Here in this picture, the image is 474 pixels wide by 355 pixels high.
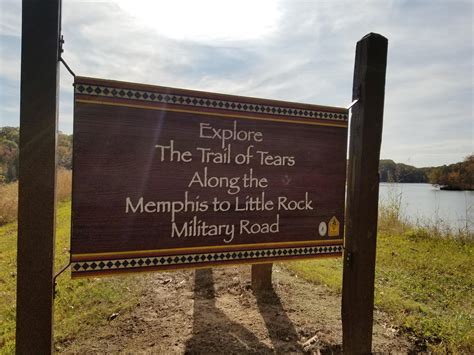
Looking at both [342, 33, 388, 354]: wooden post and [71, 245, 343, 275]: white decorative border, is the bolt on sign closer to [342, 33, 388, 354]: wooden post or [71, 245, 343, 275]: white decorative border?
[71, 245, 343, 275]: white decorative border

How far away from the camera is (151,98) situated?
5.94 ft

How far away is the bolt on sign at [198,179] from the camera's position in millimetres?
1729

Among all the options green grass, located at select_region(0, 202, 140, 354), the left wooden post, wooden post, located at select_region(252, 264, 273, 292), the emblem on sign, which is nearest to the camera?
the left wooden post

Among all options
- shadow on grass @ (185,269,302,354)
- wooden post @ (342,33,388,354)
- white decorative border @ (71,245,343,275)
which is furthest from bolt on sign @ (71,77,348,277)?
shadow on grass @ (185,269,302,354)

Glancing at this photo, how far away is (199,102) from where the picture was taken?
6.30 ft

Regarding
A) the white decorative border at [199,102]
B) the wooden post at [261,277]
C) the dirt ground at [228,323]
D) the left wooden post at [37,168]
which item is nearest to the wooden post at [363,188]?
the white decorative border at [199,102]

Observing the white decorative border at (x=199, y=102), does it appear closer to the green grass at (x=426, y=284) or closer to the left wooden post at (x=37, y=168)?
the left wooden post at (x=37, y=168)

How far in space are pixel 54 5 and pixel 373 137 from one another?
7.05ft

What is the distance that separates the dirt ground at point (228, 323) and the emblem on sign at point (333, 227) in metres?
1.06

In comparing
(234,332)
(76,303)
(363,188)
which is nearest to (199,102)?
(363,188)

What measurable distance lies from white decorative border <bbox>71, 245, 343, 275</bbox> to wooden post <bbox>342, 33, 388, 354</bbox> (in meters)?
0.20

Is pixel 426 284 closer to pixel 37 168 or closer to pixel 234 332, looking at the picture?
pixel 234 332

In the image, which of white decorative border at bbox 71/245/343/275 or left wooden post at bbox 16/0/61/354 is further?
white decorative border at bbox 71/245/343/275

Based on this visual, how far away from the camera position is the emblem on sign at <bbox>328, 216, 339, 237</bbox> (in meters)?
2.28
